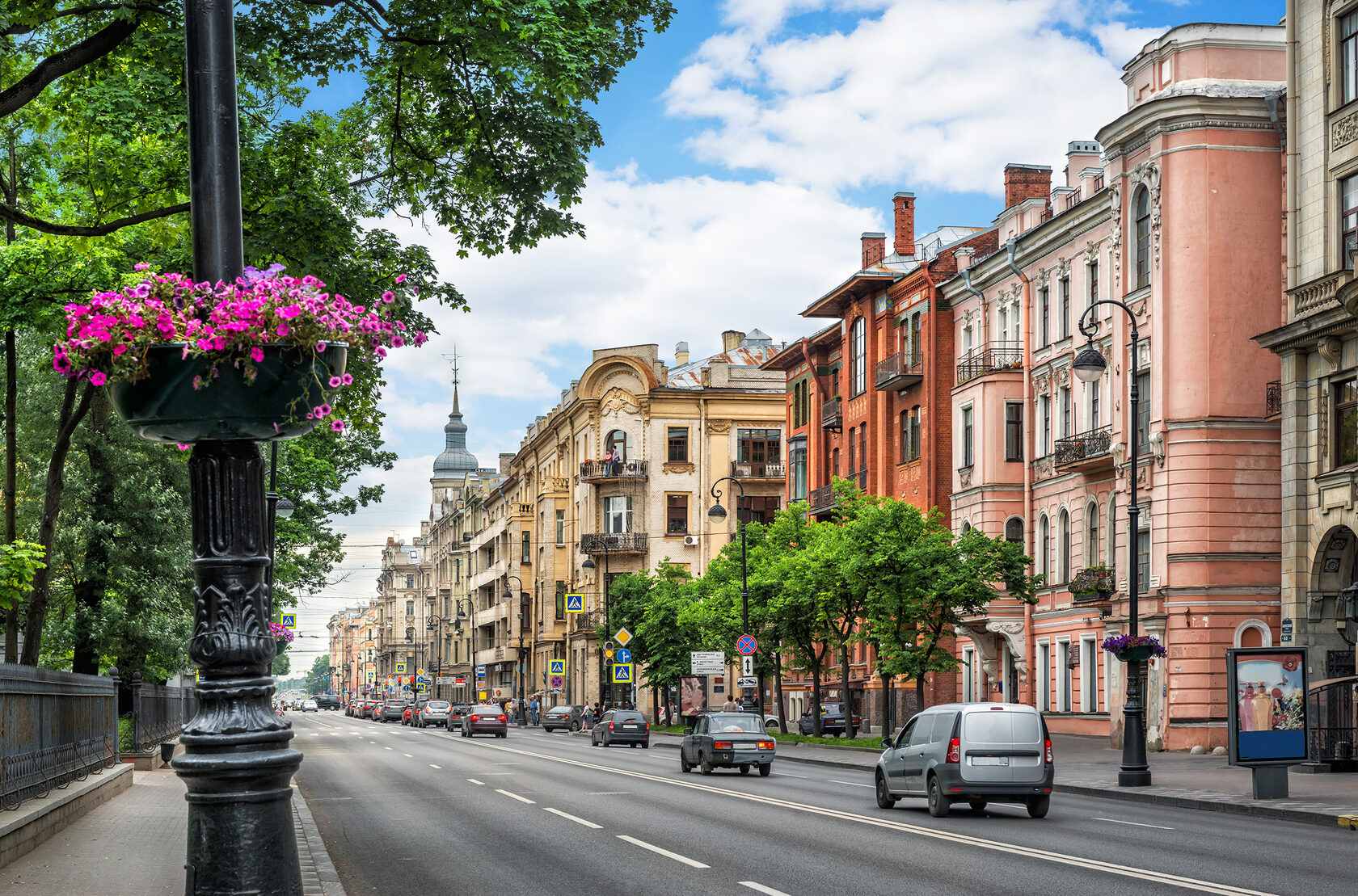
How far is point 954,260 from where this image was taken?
56656mm

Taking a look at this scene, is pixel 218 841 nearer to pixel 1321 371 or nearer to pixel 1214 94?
pixel 1321 371

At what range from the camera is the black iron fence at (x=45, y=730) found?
15266mm

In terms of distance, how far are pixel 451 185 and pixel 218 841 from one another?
12306mm

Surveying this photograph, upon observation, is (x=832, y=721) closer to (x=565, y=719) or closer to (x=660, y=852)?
(x=565, y=719)

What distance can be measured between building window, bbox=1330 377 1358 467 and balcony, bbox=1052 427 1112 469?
857cm

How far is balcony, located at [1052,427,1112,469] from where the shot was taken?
43156 mm

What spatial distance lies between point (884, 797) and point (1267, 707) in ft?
19.5

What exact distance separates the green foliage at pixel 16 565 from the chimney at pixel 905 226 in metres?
47.1

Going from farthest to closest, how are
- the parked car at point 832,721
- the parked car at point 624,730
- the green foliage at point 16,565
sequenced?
the parked car at point 832,721
the parked car at point 624,730
the green foliage at point 16,565

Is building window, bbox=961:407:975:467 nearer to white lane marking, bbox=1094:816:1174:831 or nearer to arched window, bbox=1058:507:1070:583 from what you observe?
arched window, bbox=1058:507:1070:583

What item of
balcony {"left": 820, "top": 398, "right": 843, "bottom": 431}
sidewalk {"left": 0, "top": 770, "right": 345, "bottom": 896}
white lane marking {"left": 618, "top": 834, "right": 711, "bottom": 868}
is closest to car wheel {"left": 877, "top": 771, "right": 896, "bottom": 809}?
white lane marking {"left": 618, "top": 834, "right": 711, "bottom": 868}

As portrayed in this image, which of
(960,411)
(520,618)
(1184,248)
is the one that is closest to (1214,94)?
(1184,248)

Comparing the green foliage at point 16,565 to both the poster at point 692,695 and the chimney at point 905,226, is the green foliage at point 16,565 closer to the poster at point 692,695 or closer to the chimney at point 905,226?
the chimney at point 905,226

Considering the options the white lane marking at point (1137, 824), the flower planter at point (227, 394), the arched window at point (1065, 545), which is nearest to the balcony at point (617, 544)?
the arched window at point (1065, 545)
